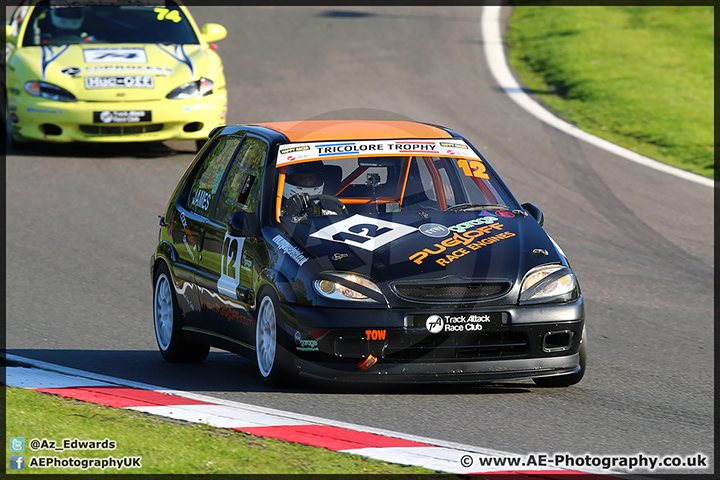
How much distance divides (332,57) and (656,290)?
11546 mm

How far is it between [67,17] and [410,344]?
10366mm

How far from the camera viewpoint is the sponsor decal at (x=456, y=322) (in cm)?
586

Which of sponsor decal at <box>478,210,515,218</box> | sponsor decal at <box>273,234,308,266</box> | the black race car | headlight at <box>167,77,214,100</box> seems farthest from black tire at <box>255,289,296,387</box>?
headlight at <box>167,77,214,100</box>

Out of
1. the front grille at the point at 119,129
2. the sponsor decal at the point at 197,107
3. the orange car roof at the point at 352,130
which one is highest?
the orange car roof at the point at 352,130

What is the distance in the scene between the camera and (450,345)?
5914 millimetres

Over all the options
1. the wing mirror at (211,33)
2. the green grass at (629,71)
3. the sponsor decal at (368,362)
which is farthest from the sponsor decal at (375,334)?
the wing mirror at (211,33)

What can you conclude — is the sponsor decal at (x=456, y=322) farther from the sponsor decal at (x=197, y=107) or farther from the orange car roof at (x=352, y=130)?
the sponsor decal at (x=197, y=107)

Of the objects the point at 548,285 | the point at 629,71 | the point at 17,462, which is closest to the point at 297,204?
the point at 548,285

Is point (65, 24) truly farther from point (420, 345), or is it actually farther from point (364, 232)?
point (420, 345)

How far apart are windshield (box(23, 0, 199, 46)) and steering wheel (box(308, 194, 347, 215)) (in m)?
8.25

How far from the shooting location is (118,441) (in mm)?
4816

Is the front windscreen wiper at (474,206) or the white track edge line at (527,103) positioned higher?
the front windscreen wiper at (474,206)

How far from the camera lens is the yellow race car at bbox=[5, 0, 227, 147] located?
1366 centimetres

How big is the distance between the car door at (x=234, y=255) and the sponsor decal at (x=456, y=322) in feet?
3.74
